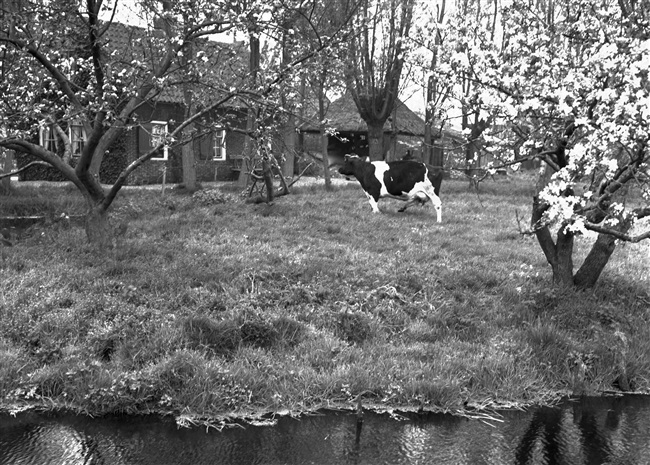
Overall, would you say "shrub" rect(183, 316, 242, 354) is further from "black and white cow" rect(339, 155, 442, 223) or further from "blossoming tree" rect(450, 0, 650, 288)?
"black and white cow" rect(339, 155, 442, 223)

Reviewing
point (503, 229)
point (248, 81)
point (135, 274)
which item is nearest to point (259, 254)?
point (135, 274)

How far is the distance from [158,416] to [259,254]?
12.9 ft

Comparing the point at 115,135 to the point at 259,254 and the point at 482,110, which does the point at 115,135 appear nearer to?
the point at 259,254

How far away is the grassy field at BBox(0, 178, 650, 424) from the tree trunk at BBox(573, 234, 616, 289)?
0.98 feet

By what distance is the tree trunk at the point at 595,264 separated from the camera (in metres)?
8.85

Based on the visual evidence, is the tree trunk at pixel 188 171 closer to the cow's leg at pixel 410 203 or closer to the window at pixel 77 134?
the window at pixel 77 134

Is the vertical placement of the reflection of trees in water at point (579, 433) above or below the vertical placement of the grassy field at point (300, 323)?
below

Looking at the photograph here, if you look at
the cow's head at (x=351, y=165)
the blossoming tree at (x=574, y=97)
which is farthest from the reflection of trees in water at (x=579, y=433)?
the cow's head at (x=351, y=165)

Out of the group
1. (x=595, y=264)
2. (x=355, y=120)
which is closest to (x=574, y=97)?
(x=595, y=264)

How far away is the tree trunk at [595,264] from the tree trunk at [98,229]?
7.47 meters

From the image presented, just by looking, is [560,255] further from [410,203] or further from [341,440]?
[410,203]

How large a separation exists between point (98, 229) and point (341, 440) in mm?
5967

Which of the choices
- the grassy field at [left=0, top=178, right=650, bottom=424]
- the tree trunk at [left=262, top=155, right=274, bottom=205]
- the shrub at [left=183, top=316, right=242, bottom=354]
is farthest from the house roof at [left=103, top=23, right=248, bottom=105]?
the shrub at [left=183, top=316, right=242, bottom=354]

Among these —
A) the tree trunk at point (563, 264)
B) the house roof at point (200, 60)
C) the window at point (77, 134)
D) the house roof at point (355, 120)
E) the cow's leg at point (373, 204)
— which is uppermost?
the house roof at point (355, 120)
